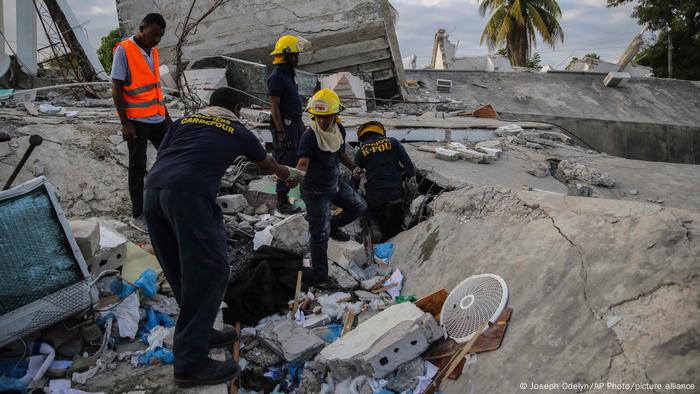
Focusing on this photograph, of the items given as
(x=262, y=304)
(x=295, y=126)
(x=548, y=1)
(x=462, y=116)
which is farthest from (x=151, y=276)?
(x=548, y=1)

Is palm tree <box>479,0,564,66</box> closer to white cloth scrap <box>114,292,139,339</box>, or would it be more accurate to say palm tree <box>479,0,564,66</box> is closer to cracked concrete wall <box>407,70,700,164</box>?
cracked concrete wall <box>407,70,700,164</box>

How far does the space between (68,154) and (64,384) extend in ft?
10.1

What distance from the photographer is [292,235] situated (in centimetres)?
419

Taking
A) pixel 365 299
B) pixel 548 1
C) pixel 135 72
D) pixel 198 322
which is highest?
pixel 548 1

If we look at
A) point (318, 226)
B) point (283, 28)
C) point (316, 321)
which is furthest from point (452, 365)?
point (283, 28)

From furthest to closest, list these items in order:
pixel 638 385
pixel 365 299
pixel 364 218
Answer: pixel 364 218 → pixel 365 299 → pixel 638 385

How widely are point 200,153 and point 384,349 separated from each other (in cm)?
142

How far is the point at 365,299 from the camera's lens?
3.62 meters

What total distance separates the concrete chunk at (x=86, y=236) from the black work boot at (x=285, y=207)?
2.05m

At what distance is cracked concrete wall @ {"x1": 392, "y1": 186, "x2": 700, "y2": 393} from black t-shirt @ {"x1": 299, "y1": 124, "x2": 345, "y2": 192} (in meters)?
1.22

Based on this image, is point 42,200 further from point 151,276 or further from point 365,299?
point 365,299

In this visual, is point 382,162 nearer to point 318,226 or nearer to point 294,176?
point 318,226

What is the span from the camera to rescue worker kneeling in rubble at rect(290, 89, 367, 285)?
11.9ft

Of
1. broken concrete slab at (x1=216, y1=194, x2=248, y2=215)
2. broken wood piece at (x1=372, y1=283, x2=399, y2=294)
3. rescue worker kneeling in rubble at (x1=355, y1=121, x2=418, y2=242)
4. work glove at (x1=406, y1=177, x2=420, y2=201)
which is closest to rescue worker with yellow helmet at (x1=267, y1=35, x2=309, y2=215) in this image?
broken concrete slab at (x1=216, y1=194, x2=248, y2=215)
